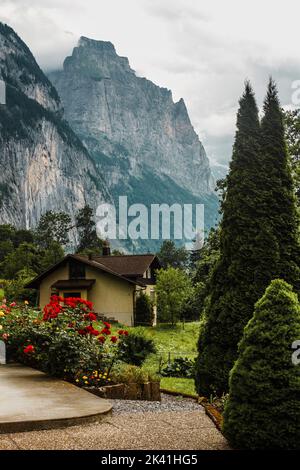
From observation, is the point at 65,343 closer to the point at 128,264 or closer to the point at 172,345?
the point at 172,345

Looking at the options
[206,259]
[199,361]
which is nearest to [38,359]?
[199,361]

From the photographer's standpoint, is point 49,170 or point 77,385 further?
point 49,170

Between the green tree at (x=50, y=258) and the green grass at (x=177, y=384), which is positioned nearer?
the green grass at (x=177, y=384)

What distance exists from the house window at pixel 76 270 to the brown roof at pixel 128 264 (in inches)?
112

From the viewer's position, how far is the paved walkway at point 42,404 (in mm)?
6227

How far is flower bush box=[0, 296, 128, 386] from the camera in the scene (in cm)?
947

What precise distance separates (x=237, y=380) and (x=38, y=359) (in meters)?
6.18

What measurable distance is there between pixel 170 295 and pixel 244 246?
30.8 metres

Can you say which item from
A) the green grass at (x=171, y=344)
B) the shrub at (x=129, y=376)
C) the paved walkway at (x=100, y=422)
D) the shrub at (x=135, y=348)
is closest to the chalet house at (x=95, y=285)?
the green grass at (x=171, y=344)

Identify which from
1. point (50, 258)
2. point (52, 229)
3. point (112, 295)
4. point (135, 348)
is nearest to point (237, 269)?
point (135, 348)

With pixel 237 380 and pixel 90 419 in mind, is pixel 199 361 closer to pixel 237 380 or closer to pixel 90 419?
pixel 90 419

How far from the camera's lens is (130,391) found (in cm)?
920

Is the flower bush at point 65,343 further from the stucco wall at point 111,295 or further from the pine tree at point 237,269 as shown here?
the stucco wall at point 111,295

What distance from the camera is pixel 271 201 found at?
9.53 meters
